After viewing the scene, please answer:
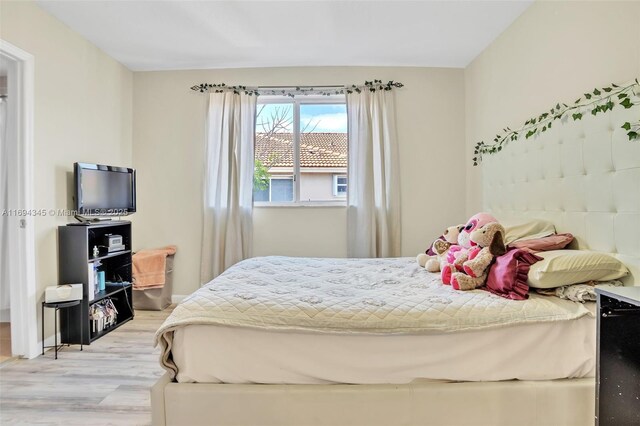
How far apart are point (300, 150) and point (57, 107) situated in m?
2.17

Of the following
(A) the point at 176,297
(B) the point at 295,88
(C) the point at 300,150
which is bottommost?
(A) the point at 176,297

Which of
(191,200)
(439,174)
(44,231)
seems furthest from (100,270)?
(439,174)

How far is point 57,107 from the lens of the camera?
277 centimetres

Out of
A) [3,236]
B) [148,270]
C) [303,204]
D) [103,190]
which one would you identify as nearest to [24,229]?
[103,190]

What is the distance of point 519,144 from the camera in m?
2.51

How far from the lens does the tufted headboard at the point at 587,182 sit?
5.18ft

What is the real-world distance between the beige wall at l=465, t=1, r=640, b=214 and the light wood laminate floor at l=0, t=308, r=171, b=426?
303 centimetres

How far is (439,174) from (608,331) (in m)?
2.54

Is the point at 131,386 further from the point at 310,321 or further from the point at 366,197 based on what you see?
the point at 366,197

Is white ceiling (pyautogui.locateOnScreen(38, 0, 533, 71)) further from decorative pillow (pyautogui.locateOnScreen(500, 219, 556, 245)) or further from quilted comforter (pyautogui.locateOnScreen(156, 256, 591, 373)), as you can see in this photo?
quilted comforter (pyautogui.locateOnScreen(156, 256, 591, 373))

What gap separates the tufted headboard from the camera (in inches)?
62.2

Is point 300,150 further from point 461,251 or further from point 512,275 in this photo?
point 512,275

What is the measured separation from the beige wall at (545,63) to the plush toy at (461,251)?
918mm

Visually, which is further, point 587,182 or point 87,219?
point 87,219
